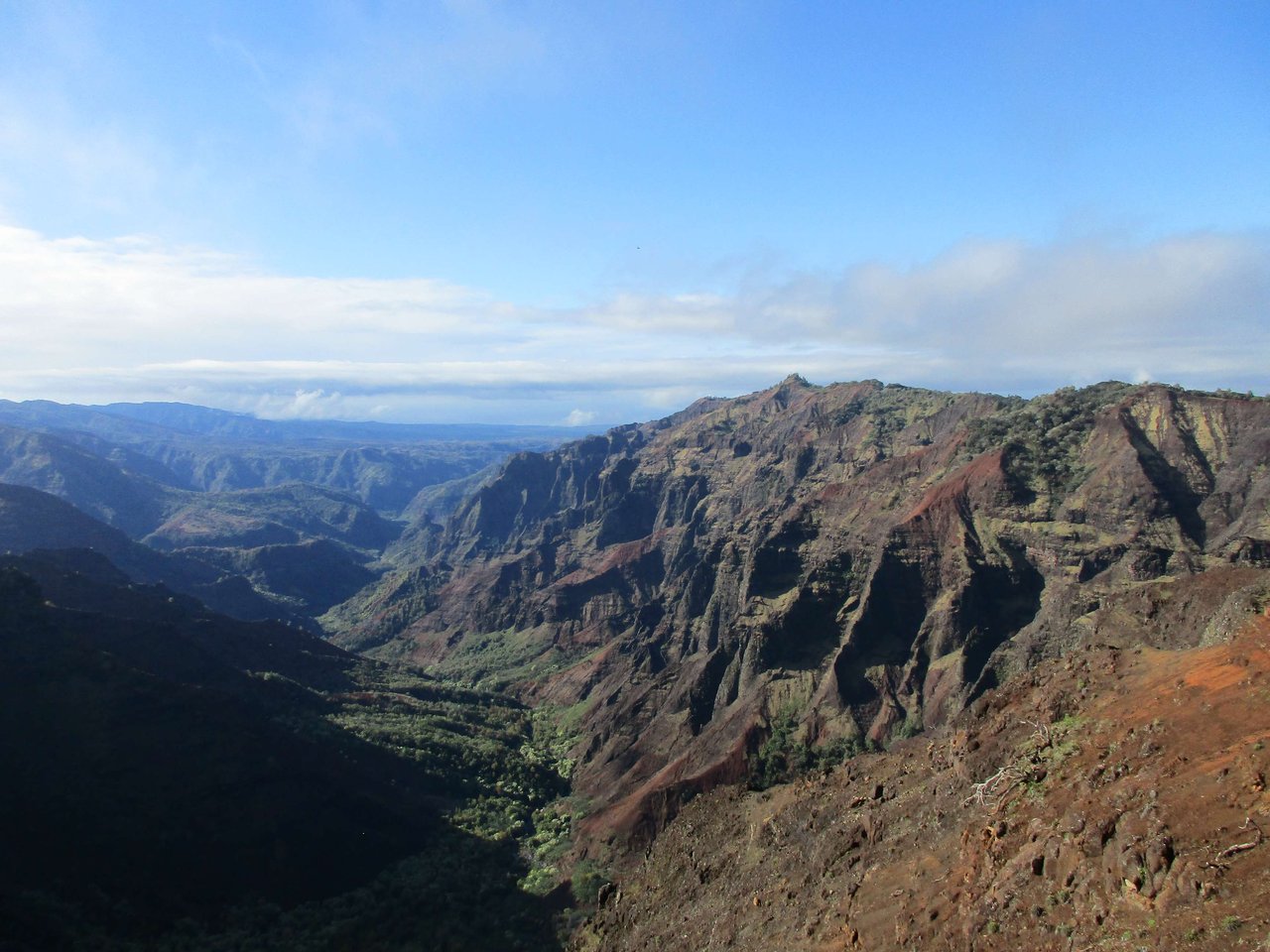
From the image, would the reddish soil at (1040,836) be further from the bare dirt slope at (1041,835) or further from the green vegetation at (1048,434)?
the green vegetation at (1048,434)

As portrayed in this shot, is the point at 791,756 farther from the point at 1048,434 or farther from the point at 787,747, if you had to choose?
the point at 1048,434

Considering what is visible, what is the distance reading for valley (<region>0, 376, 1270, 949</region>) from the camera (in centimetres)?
2623

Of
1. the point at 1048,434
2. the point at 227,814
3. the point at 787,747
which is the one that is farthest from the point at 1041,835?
the point at 1048,434

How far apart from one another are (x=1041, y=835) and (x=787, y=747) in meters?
40.7

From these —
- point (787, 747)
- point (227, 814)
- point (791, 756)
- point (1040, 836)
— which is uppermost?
point (1040, 836)

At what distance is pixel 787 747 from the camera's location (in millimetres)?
65062

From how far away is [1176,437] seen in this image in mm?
78375

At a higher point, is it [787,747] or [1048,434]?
[1048,434]

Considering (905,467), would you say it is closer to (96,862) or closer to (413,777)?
(413,777)

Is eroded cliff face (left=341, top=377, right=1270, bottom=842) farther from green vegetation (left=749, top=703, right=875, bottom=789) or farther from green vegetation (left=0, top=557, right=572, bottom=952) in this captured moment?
green vegetation (left=0, top=557, right=572, bottom=952)

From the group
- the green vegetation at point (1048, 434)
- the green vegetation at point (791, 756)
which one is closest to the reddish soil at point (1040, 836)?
the green vegetation at point (791, 756)

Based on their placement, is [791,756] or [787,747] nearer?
[791,756]

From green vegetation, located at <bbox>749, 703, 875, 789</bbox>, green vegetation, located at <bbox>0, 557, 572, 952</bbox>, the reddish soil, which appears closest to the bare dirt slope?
the reddish soil

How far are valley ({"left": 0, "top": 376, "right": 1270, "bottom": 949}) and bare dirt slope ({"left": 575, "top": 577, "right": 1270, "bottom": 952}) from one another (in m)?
0.13
